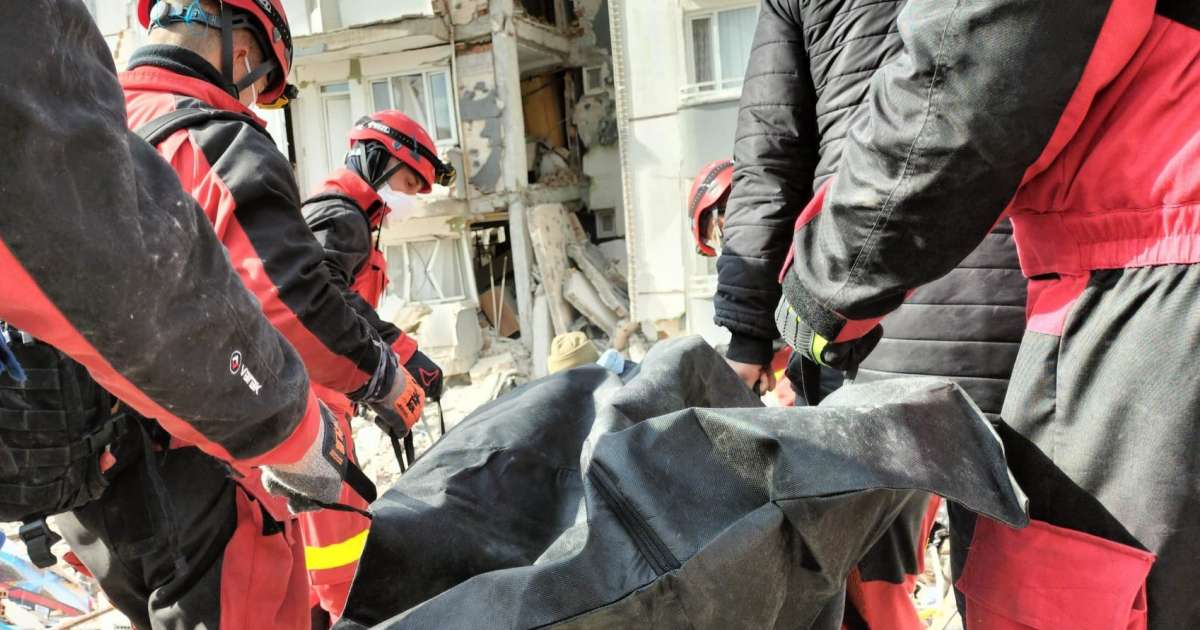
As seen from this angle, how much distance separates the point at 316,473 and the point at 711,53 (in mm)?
11116

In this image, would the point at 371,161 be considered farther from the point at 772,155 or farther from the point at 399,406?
the point at 772,155

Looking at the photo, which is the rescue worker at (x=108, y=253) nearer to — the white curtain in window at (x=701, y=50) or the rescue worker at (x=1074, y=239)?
the rescue worker at (x=1074, y=239)

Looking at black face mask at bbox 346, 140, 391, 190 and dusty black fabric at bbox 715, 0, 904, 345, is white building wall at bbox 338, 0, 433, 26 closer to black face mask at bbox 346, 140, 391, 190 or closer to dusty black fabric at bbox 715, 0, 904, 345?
black face mask at bbox 346, 140, 391, 190

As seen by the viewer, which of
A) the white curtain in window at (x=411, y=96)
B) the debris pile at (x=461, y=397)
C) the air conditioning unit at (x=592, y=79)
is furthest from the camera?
the air conditioning unit at (x=592, y=79)

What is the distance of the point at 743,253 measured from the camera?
2562 millimetres

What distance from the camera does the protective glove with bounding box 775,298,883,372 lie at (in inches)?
66.4

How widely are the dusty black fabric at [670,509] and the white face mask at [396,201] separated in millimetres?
4067

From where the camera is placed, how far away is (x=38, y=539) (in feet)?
7.11

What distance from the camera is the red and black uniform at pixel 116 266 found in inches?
41.4

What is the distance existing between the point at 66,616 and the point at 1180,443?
5.20 meters

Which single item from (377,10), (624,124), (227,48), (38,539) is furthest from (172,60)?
(377,10)

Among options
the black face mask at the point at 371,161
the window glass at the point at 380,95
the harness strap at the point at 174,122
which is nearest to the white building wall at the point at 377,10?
the window glass at the point at 380,95

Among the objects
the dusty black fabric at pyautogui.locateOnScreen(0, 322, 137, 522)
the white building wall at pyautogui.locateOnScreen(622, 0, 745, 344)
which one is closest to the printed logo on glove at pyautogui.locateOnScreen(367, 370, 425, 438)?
the dusty black fabric at pyautogui.locateOnScreen(0, 322, 137, 522)

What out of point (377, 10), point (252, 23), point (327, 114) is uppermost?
point (377, 10)
